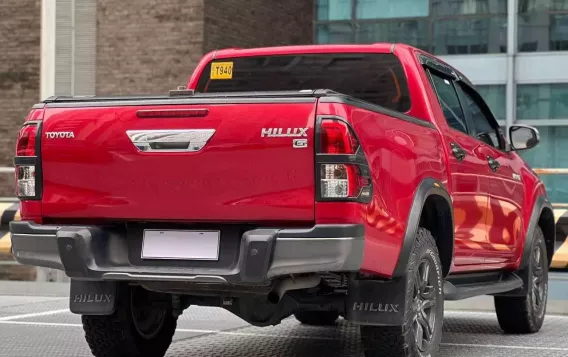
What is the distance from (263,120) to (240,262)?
0.66 metres

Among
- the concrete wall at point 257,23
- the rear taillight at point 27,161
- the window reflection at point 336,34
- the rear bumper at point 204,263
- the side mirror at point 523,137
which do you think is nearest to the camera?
the rear bumper at point 204,263

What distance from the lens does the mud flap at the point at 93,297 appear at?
5.97m

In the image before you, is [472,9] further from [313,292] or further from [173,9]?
[313,292]

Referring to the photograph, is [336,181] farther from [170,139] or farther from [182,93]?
[182,93]

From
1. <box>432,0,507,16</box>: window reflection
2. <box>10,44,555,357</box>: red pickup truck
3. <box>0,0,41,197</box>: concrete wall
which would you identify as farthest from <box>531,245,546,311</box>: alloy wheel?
<box>432,0,507,16</box>: window reflection

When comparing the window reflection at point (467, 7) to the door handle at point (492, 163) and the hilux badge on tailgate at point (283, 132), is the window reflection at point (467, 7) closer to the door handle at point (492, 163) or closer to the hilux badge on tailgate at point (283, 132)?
the door handle at point (492, 163)

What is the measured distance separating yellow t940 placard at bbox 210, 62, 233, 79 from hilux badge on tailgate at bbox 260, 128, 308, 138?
2.27 meters

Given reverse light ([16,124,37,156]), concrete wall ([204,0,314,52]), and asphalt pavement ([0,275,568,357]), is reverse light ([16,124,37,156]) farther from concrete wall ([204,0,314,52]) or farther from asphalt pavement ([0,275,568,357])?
concrete wall ([204,0,314,52])

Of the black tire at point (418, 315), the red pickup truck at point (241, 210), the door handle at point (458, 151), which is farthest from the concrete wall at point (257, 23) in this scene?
the black tire at point (418, 315)

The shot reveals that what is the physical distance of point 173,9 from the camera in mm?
18375

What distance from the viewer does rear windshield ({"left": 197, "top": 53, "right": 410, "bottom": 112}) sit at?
7.18m

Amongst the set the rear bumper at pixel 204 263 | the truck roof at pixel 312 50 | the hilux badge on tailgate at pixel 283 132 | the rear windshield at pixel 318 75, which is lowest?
the rear bumper at pixel 204 263

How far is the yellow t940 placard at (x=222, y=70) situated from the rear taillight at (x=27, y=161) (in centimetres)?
199

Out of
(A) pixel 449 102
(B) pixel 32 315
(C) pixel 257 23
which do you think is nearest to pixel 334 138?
Result: (A) pixel 449 102
